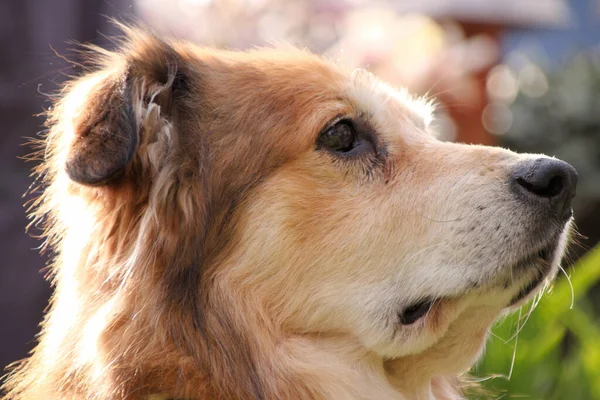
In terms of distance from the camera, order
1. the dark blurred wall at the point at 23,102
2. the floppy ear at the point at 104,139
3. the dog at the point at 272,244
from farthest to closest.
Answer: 1. the dark blurred wall at the point at 23,102
2. the dog at the point at 272,244
3. the floppy ear at the point at 104,139

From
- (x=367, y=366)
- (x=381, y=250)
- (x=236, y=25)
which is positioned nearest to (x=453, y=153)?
(x=381, y=250)

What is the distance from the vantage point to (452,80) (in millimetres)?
7840

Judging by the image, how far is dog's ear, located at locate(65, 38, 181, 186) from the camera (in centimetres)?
220

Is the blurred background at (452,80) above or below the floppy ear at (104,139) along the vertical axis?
below

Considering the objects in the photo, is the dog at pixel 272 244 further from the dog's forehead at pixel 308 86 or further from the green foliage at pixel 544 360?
the green foliage at pixel 544 360

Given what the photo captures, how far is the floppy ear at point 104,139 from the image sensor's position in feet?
7.21

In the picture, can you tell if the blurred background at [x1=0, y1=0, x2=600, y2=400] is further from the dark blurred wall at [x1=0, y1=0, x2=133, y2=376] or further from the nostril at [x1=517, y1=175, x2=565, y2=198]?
the nostril at [x1=517, y1=175, x2=565, y2=198]

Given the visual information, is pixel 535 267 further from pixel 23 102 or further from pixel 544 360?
pixel 23 102

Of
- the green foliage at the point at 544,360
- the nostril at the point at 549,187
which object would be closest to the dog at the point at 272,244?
the nostril at the point at 549,187

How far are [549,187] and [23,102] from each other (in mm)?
3472

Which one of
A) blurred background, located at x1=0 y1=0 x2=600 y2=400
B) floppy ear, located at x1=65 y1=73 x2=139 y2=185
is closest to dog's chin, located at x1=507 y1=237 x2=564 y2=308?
blurred background, located at x1=0 y1=0 x2=600 y2=400

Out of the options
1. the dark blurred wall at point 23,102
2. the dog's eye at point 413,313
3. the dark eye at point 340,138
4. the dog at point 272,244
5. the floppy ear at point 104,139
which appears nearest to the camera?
the floppy ear at point 104,139

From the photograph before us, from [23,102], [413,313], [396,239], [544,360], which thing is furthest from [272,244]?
[23,102]

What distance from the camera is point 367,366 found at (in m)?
2.70
